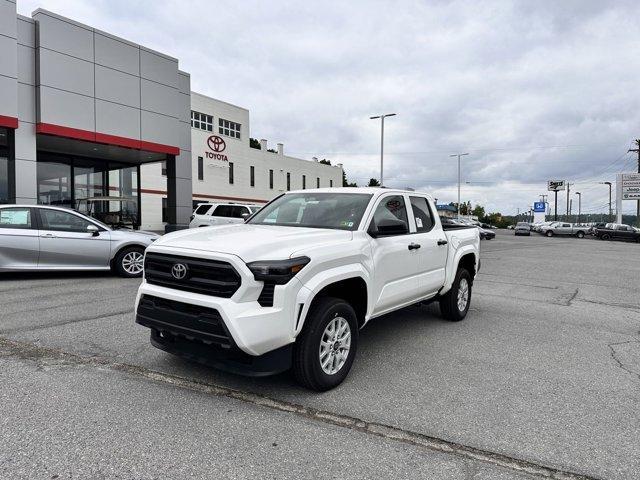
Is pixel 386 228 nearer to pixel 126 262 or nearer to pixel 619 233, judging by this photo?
pixel 126 262

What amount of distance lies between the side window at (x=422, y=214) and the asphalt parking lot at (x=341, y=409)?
4.46 feet

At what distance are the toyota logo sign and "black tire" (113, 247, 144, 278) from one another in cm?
2955

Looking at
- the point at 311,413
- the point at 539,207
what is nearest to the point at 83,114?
the point at 311,413

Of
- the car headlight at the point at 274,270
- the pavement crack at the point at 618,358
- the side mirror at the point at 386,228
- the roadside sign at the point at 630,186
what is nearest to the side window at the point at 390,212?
the side mirror at the point at 386,228

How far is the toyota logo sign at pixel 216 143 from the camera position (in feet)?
125

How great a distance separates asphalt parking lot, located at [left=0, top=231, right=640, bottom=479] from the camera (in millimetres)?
2871

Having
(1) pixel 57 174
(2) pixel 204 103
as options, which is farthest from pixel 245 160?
(1) pixel 57 174

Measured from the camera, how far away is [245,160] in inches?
1660

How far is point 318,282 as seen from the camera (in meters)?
3.77

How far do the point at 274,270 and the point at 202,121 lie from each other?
37.3 m

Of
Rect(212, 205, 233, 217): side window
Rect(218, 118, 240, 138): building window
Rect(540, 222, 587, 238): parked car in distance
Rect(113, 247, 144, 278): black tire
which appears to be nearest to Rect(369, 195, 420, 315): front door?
Rect(113, 247, 144, 278): black tire

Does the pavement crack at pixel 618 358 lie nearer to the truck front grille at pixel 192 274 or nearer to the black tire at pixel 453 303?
the black tire at pixel 453 303

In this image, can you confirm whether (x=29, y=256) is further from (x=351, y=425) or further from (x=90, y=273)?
(x=351, y=425)

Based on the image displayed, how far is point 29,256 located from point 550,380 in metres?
9.06
